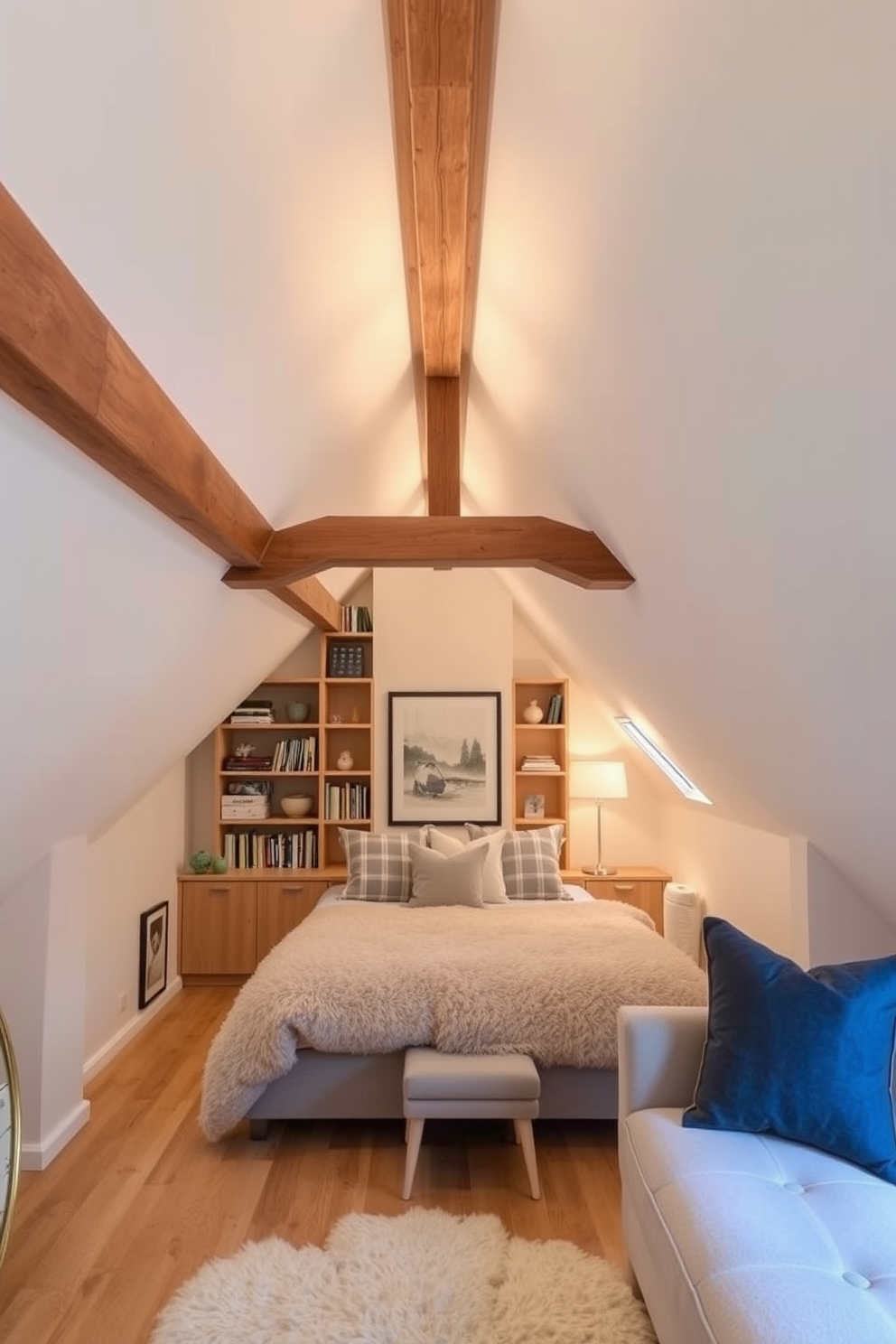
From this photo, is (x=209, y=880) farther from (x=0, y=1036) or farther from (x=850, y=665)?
(x=850, y=665)

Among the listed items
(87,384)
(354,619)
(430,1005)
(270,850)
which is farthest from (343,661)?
(87,384)

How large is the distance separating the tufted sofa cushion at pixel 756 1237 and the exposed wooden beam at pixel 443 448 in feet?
6.74

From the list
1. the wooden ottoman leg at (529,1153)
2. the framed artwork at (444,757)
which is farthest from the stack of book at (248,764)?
the wooden ottoman leg at (529,1153)

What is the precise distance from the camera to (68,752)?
2500mm

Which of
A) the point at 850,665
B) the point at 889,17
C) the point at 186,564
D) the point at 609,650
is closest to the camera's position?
the point at 889,17

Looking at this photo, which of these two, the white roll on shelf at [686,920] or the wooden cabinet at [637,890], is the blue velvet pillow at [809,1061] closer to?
the white roll on shelf at [686,920]

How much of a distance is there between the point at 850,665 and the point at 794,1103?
1035 mm

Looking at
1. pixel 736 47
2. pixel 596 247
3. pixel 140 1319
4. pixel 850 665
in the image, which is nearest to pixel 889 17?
pixel 736 47

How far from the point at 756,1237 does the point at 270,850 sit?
4028 millimetres

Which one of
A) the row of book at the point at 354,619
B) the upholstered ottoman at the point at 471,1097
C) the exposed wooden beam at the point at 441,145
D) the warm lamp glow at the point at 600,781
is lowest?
the upholstered ottoman at the point at 471,1097

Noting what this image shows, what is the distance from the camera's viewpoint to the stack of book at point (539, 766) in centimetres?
532

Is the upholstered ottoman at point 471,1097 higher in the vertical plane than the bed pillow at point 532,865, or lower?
lower

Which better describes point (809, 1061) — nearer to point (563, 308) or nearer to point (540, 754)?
point (563, 308)

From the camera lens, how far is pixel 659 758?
15.8 feet
